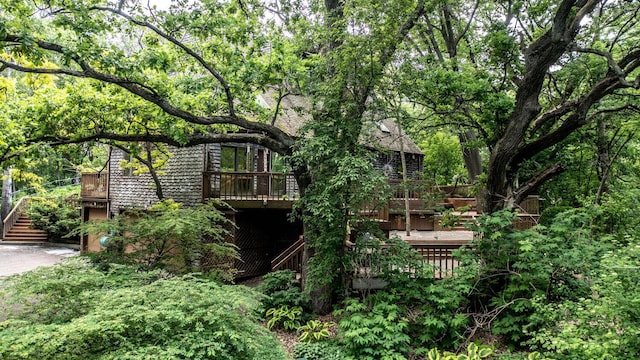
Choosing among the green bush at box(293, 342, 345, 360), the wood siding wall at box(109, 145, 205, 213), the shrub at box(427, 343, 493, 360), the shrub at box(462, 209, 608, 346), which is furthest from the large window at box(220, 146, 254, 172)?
the shrub at box(427, 343, 493, 360)

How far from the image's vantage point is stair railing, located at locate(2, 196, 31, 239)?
19047mm

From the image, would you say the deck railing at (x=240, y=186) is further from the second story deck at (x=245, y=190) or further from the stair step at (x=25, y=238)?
the stair step at (x=25, y=238)

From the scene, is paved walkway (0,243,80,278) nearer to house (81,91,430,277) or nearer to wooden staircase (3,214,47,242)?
wooden staircase (3,214,47,242)

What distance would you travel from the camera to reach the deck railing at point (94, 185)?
49.5ft

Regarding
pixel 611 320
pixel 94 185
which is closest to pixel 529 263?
pixel 611 320

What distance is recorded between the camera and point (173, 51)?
811cm

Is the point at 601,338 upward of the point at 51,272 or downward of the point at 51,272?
downward

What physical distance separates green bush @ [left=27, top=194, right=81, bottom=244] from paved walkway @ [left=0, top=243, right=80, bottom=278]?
2.36 ft

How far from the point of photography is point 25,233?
19.2 metres

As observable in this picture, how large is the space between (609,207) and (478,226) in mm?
2908

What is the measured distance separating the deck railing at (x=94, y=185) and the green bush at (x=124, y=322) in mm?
11031

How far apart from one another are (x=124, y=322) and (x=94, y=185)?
45.3 feet

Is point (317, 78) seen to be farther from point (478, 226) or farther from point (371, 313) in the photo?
point (371, 313)

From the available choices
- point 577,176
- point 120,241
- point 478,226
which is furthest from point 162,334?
point 577,176
